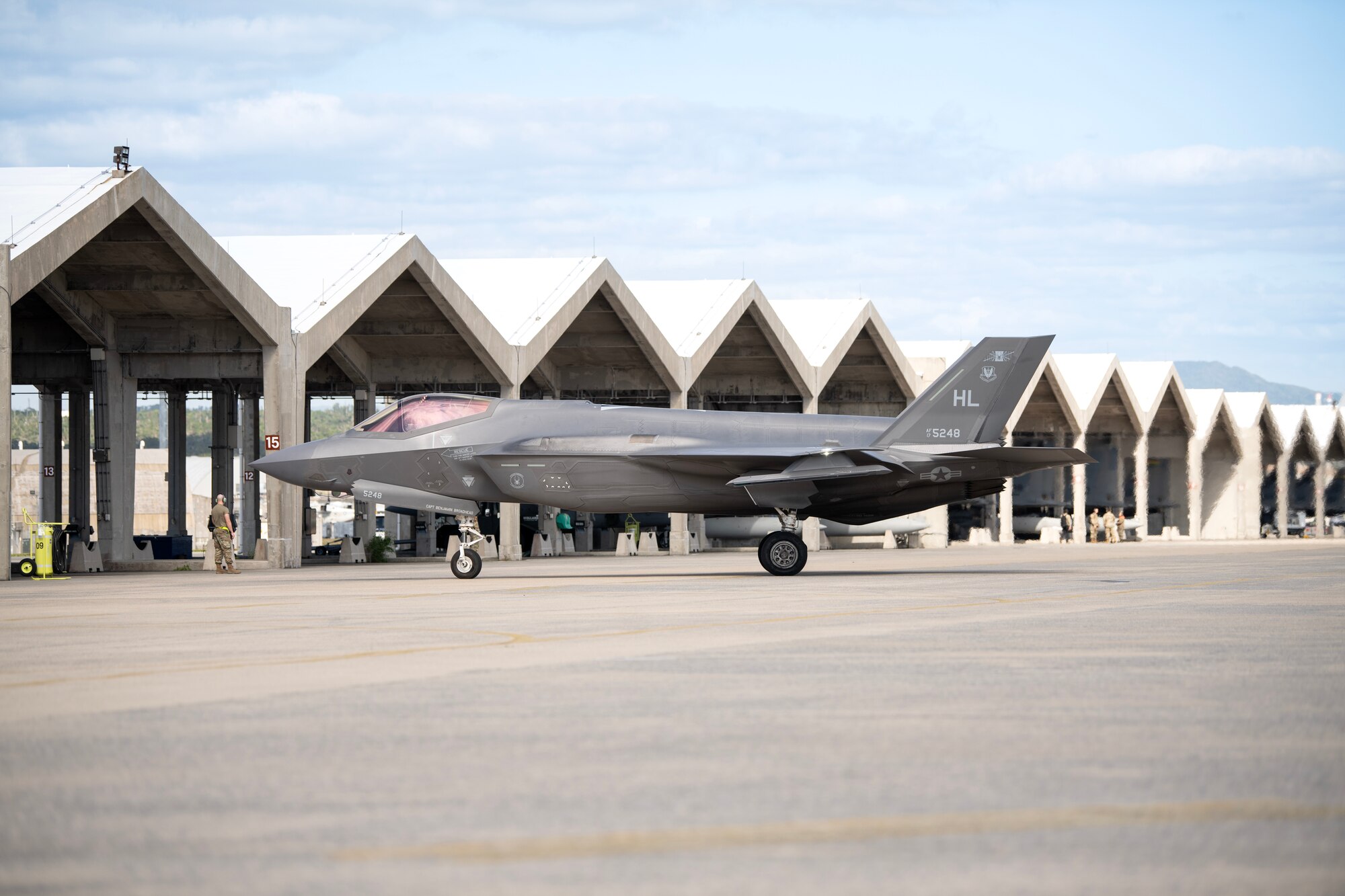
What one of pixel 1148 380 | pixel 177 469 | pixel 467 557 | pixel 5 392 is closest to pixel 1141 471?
pixel 1148 380

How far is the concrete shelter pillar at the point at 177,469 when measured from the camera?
144ft

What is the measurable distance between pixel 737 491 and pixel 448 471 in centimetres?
453

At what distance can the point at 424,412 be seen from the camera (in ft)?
79.5

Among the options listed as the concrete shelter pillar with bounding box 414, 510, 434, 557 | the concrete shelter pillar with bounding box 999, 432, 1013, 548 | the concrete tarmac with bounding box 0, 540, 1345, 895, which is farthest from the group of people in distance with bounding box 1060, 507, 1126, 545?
the concrete tarmac with bounding box 0, 540, 1345, 895

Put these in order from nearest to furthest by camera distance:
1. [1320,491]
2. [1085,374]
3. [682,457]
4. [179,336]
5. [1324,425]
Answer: [682,457]
[179,336]
[1085,374]
[1324,425]
[1320,491]

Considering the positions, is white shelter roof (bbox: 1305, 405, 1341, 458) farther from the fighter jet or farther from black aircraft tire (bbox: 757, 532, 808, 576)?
black aircraft tire (bbox: 757, 532, 808, 576)

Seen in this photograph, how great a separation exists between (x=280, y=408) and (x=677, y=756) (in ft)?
86.7

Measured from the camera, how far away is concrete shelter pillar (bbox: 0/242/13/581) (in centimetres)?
2494

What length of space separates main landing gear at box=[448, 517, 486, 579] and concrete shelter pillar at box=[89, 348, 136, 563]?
1266 centimetres

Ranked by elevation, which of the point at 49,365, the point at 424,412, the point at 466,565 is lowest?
the point at 466,565

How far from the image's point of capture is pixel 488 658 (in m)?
10.9

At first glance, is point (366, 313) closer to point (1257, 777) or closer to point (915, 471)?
point (915, 471)

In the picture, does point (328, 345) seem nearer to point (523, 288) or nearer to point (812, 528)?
point (523, 288)

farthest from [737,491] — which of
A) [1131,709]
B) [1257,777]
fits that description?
[1257,777]
